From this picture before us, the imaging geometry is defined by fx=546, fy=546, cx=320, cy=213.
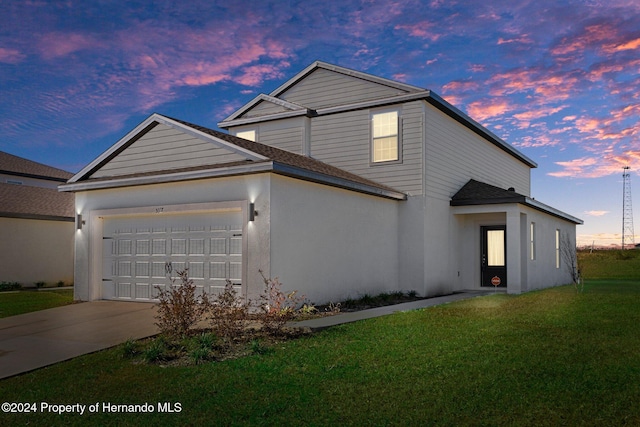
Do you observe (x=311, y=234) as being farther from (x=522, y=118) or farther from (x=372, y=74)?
(x=522, y=118)

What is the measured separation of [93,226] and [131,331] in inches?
239

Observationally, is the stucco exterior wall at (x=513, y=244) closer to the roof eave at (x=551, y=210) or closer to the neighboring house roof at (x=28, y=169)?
the roof eave at (x=551, y=210)

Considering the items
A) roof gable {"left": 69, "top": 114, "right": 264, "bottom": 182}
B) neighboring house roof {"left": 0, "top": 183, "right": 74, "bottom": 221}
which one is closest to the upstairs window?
roof gable {"left": 69, "top": 114, "right": 264, "bottom": 182}

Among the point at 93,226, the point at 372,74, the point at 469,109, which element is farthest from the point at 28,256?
the point at 469,109

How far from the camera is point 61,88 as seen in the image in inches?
791

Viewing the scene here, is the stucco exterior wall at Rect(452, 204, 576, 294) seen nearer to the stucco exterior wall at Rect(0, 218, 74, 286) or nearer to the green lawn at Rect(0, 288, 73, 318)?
the green lawn at Rect(0, 288, 73, 318)

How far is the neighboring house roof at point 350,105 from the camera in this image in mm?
17453

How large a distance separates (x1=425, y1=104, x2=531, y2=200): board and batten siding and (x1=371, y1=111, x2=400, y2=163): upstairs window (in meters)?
1.03

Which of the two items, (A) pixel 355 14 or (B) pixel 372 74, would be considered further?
(B) pixel 372 74

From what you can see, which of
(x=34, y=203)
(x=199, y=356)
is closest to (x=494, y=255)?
(x=199, y=356)

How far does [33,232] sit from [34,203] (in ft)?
5.41

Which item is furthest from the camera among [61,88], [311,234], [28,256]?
[28,256]

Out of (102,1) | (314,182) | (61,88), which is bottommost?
(314,182)

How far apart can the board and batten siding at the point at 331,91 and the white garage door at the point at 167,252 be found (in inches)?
301
